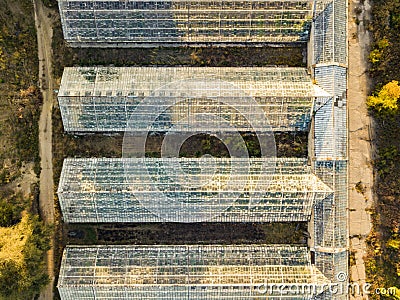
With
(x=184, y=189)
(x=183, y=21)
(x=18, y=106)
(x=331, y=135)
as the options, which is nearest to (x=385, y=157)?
(x=331, y=135)

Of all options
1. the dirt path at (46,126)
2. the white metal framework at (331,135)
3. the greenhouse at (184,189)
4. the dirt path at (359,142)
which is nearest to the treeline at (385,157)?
the dirt path at (359,142)

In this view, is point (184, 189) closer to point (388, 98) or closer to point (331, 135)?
point (331, 135)

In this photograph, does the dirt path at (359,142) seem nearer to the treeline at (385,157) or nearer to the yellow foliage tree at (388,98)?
the treeline at (385,157)

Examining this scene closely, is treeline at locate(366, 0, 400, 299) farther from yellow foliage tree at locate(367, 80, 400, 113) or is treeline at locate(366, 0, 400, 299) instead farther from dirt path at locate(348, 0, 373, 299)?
dirt path at locate(348, 0, 373, 299)

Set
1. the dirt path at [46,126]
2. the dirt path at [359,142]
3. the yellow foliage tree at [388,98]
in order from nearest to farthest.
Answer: the yellow foliage tree at [388,98]
the dirt path at [46,126]
the dirt path at [359,142]

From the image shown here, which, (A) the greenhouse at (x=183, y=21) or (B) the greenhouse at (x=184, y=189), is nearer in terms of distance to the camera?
(A) the greenhouse at (x=183, y=21)

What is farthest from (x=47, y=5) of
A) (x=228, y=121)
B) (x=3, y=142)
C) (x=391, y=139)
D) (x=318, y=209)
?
(x=391, y=139)

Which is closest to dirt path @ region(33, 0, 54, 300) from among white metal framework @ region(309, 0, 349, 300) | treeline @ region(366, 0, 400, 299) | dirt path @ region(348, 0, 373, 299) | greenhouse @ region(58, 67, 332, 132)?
greenhouse @ region(58, 67, 332, 132)
